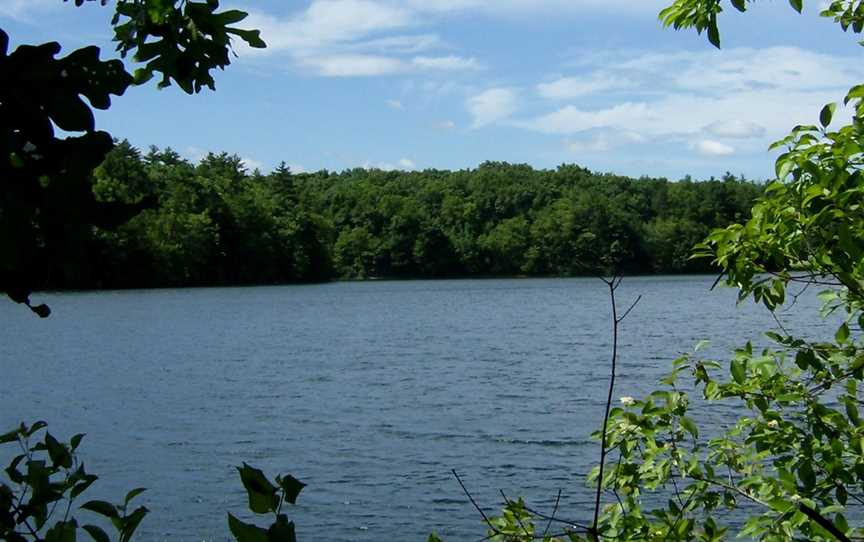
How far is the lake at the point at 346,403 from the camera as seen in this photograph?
14.6m

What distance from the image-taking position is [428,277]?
13088 centimetres

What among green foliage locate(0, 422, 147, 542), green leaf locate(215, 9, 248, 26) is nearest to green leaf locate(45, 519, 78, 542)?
green foliage locate(0, 422, 147, 542)

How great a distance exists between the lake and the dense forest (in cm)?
4185

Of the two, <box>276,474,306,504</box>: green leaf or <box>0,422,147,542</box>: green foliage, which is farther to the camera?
<box>0,422,147,542</box>: green foliage

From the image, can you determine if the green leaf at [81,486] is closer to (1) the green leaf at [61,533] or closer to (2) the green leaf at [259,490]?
(1) the green leaf at [61,533]

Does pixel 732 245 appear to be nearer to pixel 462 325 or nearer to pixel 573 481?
pixel 573 481

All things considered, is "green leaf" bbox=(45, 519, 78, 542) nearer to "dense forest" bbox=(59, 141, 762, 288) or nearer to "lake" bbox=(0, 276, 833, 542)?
"lake" bbox=(0, 276, 833, 542)

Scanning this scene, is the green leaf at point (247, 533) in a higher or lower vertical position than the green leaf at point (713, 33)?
lower

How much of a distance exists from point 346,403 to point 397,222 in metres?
104

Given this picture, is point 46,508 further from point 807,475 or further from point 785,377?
point 785,377

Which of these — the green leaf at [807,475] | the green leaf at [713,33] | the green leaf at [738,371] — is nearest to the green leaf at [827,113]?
the green leaf at [713,33]

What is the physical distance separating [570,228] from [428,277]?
26838 millimetres

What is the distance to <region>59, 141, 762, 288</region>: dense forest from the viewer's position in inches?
3836

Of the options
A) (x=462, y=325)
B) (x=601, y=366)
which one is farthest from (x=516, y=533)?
(x=462, y=325)
